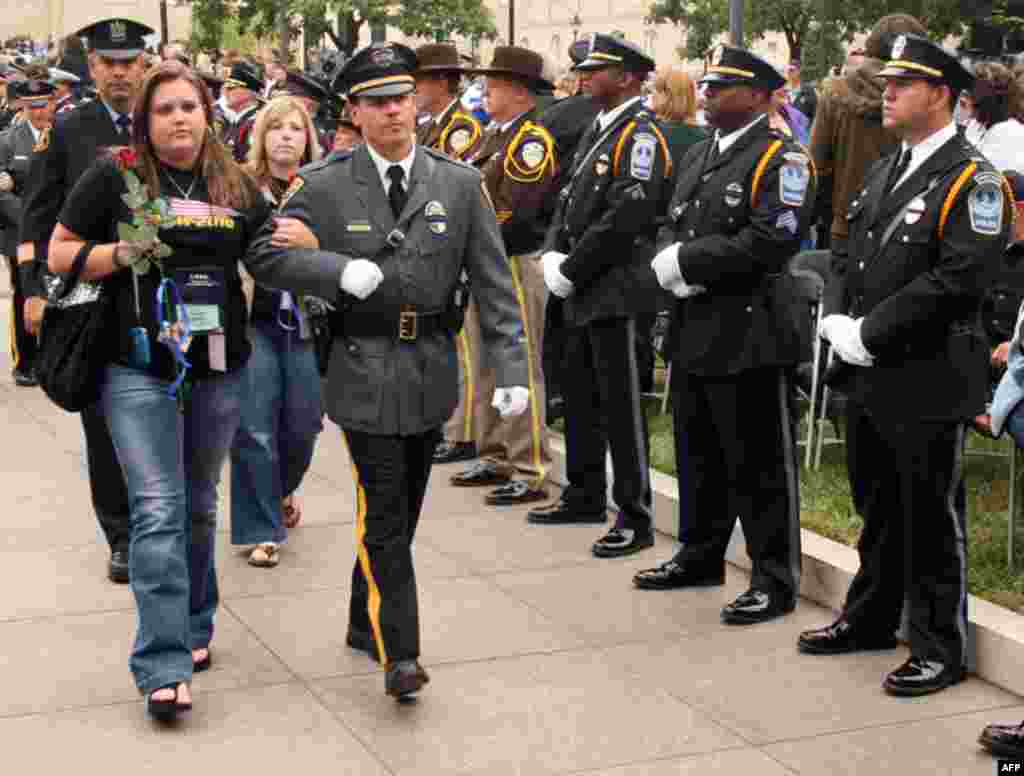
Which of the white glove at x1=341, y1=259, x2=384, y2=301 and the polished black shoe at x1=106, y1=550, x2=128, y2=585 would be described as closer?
the white glove at x1=341, y1=259, x2=384, y2=301

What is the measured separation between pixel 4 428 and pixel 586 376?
4.36 m

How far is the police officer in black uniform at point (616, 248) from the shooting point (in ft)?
25.8

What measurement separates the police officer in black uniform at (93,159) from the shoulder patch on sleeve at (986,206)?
341 cm

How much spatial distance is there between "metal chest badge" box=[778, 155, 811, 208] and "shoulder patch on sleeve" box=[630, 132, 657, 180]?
1.02m

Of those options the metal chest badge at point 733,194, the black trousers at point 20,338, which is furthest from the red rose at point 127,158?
the black trousers at point 20,338

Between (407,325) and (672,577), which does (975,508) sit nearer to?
(672,577)

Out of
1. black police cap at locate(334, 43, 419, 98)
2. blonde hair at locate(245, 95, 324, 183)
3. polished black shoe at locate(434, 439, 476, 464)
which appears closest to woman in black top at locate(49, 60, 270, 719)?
black police cap at locate(334, 43, 419, 98)

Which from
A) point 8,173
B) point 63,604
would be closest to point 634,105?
point 63,604

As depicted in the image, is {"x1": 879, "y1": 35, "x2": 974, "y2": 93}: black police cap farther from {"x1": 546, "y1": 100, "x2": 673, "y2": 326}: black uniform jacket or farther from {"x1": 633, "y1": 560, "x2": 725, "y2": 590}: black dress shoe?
{"x1": 633, "y1": 560, "x2": 725, "y2": 590}: black dress shoe

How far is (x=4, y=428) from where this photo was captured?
1120 cm

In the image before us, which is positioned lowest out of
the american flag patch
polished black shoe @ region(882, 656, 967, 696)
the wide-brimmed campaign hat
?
polished black shoe @ region(882, 656, 967, 696)

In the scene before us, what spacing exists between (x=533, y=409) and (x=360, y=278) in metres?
3.65

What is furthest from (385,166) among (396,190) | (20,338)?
(20,338)

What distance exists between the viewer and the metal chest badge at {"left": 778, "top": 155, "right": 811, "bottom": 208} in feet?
22.5
